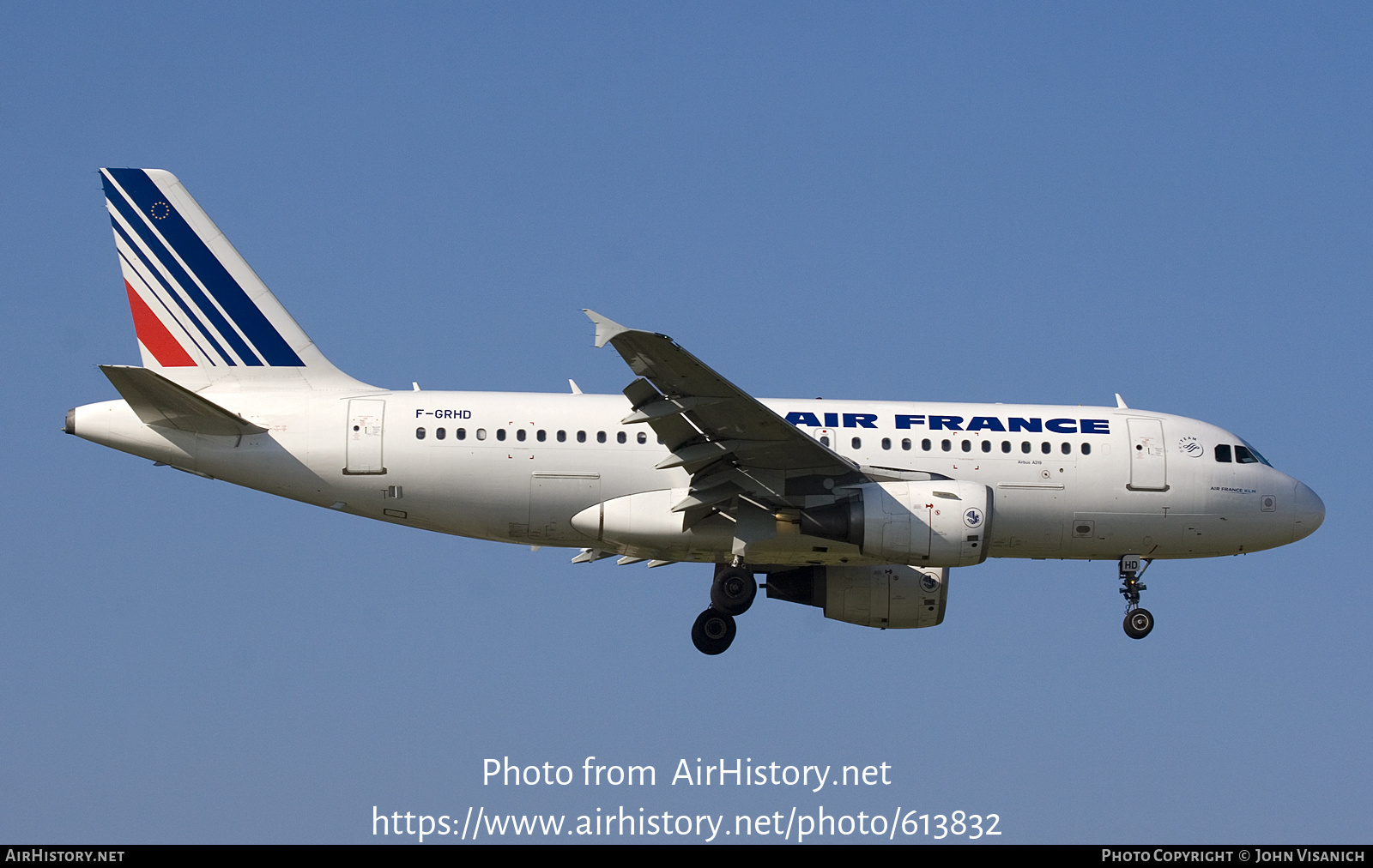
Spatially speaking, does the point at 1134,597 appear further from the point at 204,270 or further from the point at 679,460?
the point at 204,270

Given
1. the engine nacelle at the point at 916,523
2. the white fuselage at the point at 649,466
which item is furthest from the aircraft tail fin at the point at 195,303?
the engine nacelle at the point at 916,523

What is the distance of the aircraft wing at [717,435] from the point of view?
24.5 metres

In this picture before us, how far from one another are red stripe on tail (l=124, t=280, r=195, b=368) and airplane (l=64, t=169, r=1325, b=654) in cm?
4

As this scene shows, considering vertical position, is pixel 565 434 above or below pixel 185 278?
below

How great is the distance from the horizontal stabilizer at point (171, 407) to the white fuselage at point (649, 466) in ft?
0.64

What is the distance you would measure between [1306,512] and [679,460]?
41.3 ft

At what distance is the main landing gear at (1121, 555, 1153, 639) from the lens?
98.0ft

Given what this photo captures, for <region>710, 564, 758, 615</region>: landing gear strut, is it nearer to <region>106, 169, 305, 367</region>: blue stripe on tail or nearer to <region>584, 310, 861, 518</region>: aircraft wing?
<region>584, 310, 861, 518</region>: aircraft wing

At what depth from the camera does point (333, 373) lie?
29.0 m

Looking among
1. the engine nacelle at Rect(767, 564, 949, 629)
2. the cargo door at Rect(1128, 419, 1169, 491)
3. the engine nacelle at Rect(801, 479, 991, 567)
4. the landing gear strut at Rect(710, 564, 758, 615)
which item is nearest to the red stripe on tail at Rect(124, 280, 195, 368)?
the landing gear strut at Rect(710, 564, 758, 615)

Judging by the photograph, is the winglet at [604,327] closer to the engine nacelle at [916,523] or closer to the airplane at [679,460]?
the airplane at [679,460]
